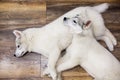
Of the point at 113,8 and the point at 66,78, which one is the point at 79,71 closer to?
the point at 66,78

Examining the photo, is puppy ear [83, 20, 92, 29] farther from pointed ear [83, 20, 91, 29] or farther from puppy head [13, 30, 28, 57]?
puppy head [13, 30, 28, 57]

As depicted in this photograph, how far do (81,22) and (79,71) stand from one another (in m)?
0.32

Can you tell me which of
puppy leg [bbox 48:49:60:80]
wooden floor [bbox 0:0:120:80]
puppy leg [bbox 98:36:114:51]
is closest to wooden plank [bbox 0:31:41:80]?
wooden floor [bbox 0:0:120:80]

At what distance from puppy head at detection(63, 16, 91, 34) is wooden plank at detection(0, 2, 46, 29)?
38cm

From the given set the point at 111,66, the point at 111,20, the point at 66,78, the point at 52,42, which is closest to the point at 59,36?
the point at 52,42

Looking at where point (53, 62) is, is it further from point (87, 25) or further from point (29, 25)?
point (29, 25)

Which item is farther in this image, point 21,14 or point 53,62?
point 21,14

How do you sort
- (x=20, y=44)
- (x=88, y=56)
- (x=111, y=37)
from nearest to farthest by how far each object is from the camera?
(x=88, y=56) → (x=20, y=44) → (x=111, y=37)

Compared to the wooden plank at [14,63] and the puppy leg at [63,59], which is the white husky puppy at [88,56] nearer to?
the puppy leg at [63,59]

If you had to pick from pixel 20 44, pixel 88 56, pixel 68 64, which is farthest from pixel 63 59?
pixel 20 44

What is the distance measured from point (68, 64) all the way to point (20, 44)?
1.13 ft

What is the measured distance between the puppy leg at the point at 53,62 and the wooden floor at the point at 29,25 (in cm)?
7

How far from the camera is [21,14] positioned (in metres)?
2.02

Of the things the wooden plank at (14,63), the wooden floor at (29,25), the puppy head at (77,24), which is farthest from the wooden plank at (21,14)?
the puppy head at (77,24)
